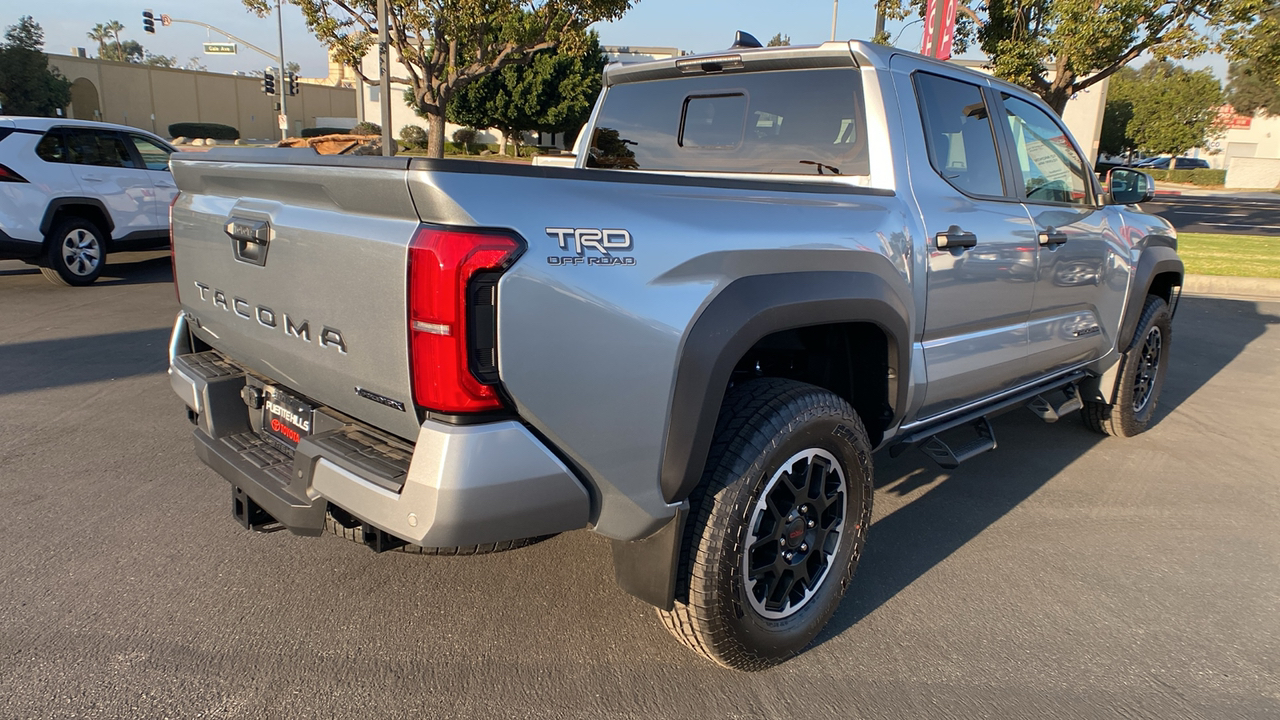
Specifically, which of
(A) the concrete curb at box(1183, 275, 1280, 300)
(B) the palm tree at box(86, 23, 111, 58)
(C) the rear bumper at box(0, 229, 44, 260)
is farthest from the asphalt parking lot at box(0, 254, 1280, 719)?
(B) the palm tree at box(86, 23, 111, 58)

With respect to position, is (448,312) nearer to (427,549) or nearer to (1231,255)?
(427,549)

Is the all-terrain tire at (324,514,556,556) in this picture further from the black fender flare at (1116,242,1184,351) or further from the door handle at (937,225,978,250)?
the black fender flare at (1116,242,1184,351)

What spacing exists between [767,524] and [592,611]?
2.55 feet

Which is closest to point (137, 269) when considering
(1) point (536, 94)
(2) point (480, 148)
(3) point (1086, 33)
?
(3) point (1086, 33)

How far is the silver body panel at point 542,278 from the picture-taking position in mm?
1920

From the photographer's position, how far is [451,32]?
1678 centimetres

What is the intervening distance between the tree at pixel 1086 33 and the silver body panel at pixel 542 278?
1011 cm

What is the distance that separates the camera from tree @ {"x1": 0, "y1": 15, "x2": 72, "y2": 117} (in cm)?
4556

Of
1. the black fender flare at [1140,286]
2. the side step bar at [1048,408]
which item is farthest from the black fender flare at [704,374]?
the black fender flare at [1140,286]

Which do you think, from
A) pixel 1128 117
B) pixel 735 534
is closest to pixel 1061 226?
pixel 735 534

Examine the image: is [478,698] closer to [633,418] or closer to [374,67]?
[633,418]

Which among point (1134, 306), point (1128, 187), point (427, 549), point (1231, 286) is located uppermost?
point (1128, 187)

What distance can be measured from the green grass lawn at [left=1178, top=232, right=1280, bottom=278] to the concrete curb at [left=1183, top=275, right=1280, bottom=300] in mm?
294

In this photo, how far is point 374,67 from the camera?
205 ft
